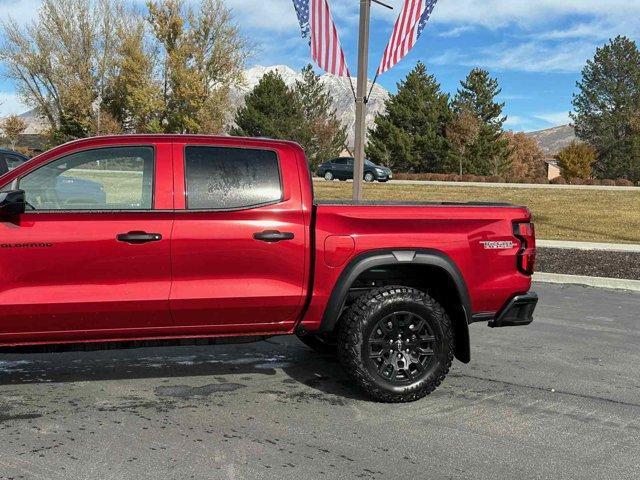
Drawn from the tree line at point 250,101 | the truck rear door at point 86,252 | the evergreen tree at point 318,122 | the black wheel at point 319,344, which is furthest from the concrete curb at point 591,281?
the evergreen tree at point 318,122

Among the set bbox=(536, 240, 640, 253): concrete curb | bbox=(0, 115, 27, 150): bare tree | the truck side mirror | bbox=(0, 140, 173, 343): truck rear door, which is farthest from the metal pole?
bbox=(0, 115, 27, 150): bare tree

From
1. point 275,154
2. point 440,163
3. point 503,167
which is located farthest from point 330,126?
point 275,154

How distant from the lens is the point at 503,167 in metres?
67.9

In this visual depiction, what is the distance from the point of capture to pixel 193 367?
5.71m

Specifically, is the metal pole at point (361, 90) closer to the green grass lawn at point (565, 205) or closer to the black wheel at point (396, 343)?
the black wheel at point (396, 343)

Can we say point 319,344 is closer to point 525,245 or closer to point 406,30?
point 525,245

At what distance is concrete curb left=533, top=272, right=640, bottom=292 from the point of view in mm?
10210

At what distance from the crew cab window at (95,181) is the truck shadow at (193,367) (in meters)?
1.30

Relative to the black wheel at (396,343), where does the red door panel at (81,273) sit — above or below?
above

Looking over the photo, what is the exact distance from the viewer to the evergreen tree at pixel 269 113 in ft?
211

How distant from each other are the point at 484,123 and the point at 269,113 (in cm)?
2167

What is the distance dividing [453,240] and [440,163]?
60101mm

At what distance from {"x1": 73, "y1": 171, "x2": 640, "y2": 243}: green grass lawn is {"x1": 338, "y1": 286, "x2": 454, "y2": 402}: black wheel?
11427 millimetres

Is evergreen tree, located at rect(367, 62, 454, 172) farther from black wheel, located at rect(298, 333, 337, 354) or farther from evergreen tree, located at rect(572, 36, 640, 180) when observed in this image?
black wheel, located at rect(298, 333, 337, 354)
